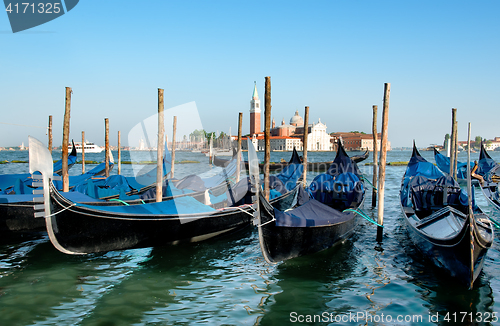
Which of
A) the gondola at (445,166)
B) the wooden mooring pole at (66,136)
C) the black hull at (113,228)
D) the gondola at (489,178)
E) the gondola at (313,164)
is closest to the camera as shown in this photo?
the black hull at (113,228)

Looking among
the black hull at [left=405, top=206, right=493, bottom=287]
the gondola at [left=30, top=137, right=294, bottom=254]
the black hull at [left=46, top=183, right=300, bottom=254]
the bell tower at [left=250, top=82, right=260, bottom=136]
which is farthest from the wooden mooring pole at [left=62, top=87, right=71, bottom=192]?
the bell tower at [left=250, top=82, right=260, bottom=136]

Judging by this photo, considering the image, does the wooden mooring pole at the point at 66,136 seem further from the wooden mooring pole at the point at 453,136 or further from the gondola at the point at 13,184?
the wooden mooring pole at the point at 453,136

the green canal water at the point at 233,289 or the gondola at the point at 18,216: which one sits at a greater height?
the gondola at the point at 18,216

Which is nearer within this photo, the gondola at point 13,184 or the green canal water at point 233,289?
the green canal water at point 233,289

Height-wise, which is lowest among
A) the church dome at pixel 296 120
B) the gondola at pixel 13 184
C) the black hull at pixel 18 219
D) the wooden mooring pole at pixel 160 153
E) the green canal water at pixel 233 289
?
the green canal water at pixel 233 289

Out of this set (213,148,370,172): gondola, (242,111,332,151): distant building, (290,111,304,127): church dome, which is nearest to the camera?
(213,148,370,172): gondola

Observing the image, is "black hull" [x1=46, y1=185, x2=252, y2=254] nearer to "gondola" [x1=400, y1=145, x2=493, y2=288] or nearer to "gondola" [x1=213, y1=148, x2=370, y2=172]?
"gondola" [x1=400, y1=145, x2=493, y2=288]

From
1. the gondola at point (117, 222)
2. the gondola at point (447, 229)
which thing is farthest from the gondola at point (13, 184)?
the gondola at point (447, 229)

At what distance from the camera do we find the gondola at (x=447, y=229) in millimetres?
3395

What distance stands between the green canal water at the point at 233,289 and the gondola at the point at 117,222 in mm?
252

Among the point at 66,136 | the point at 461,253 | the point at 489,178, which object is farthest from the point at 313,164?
the point at 461,253

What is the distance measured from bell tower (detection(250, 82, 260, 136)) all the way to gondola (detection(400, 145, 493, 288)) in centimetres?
7733

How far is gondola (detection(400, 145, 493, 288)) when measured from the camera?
3.39 m

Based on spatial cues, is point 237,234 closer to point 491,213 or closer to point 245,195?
point 245,195
